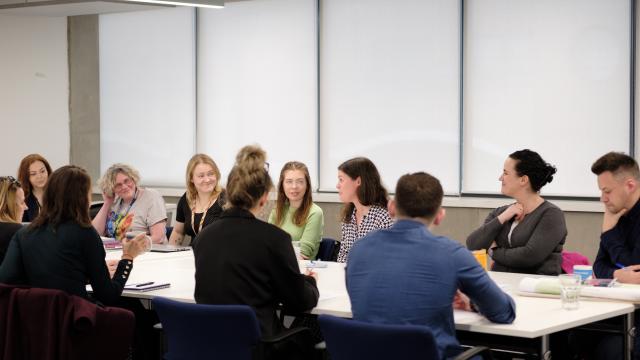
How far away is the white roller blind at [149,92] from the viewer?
9375 mm

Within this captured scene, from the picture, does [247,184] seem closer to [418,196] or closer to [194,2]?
[418,196]

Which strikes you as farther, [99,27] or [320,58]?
[99,27]

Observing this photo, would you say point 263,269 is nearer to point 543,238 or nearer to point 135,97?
point 543,238

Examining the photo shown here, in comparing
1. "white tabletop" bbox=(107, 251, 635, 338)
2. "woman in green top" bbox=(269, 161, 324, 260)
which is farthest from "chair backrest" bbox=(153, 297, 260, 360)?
"woman in green top" bbox=(269, 161, 324, 260)

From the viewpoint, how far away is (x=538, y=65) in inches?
294

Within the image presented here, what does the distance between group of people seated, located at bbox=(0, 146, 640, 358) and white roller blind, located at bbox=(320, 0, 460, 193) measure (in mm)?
2393

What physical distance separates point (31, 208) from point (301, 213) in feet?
7.95

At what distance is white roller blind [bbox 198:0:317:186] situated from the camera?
342 inches

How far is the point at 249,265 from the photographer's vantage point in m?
3.69

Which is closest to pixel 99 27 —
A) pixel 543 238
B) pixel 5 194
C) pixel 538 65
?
pixel 538 65

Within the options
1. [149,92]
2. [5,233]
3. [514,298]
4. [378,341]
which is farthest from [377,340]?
[149,92]

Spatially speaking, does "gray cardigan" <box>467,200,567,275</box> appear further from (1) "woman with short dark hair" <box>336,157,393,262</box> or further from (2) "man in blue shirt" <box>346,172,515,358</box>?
(2) "man in blue shirt" <box>346,172,515,358</box>

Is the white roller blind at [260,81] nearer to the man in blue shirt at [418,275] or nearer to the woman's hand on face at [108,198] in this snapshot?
the woman's hand on face at [108,198]

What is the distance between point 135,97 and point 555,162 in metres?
4.63
